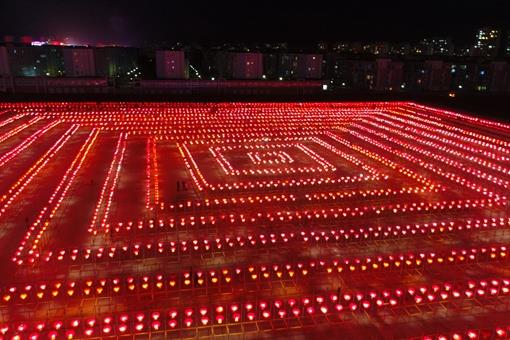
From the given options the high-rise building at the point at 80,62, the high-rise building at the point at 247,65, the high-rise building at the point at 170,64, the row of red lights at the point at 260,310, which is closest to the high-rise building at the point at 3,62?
the high-rise building at the point at 80,62

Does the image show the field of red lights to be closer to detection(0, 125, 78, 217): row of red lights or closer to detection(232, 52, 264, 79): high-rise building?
detection(0, 125, 78, 217): row of red lights

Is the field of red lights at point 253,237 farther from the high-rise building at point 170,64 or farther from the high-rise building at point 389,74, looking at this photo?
the high-rise building at point 389,74

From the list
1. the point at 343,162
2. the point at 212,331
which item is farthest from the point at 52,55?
the point at 212,331

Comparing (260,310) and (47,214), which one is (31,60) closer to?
(47,214)

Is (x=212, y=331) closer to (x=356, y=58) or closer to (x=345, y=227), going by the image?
(x=345, y=227)

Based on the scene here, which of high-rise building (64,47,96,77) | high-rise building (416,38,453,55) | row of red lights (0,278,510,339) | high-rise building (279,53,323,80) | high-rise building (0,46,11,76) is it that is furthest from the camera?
high-rise building (416,38,453,55)

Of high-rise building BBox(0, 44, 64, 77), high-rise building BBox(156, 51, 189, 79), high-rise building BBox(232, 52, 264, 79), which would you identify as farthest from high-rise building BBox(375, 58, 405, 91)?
high-rise building BBox(0, 44, 64, 77)

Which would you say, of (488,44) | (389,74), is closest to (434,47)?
(488,44)
